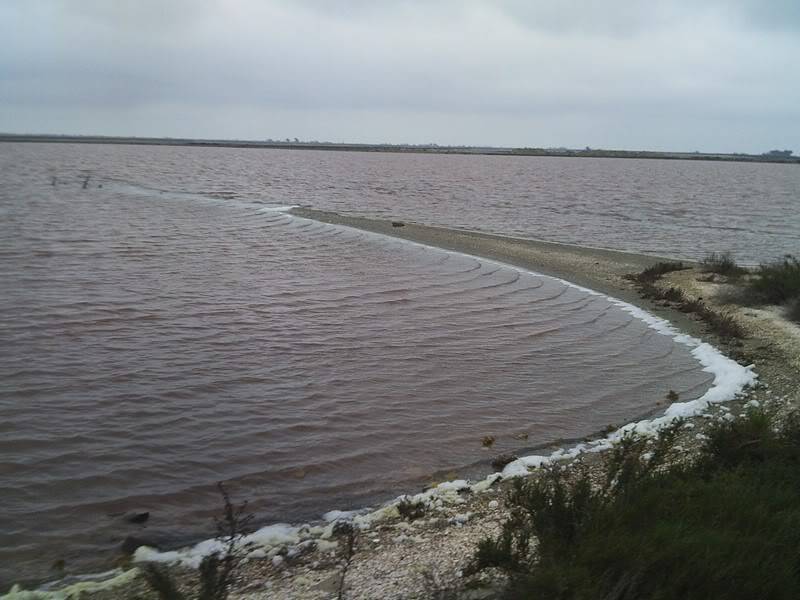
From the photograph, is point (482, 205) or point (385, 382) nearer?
point (385, 382)

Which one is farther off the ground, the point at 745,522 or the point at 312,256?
the point at 745,522

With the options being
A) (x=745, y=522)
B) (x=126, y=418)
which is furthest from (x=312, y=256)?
(x=745, y=522)

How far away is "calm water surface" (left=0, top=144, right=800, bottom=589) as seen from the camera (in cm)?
577

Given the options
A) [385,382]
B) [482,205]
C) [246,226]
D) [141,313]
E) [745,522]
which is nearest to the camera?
[745,522]

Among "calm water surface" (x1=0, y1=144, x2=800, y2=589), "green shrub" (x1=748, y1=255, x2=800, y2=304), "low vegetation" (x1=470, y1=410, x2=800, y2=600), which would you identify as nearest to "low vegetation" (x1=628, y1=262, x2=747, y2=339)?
"green shrub" (x1=748, y1=255, x2=800, y2=304)

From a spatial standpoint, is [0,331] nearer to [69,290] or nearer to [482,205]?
[69,290]

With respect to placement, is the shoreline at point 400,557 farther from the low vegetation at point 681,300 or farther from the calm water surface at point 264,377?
the low vegetation at point 681,300

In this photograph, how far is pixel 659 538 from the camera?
3385 mm

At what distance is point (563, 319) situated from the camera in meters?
13.3

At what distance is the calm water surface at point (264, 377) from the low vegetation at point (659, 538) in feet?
7.44

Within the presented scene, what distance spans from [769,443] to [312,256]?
15815mm

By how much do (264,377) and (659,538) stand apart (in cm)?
633

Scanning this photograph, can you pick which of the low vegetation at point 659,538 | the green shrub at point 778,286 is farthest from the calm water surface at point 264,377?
the green shrub at point 778,286

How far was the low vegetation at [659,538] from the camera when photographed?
3150mm
